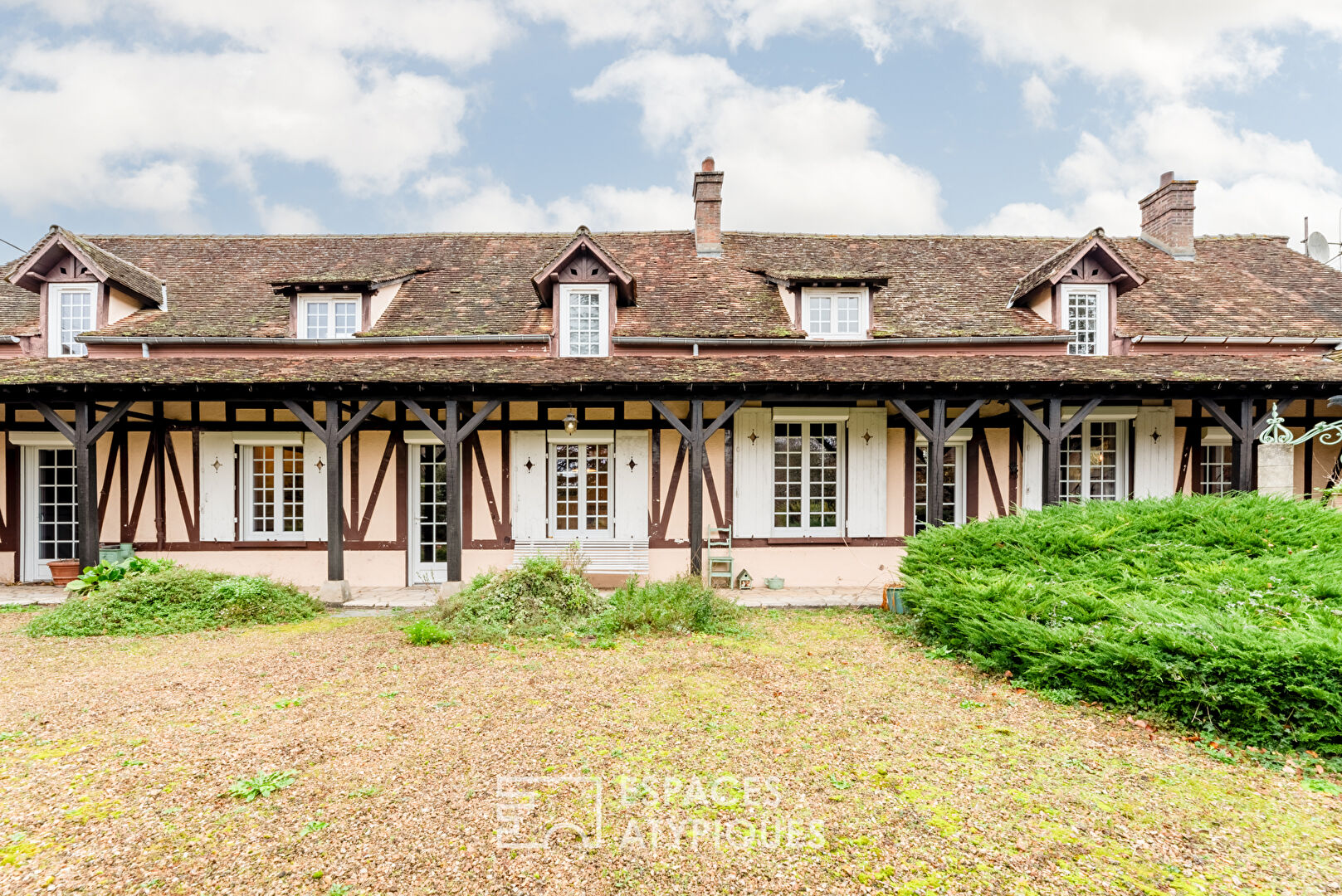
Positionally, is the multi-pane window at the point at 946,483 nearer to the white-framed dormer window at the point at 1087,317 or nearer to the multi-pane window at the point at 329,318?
the white-framed dormer window at the point at 1087,317

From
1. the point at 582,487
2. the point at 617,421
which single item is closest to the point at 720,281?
the point at 617,421

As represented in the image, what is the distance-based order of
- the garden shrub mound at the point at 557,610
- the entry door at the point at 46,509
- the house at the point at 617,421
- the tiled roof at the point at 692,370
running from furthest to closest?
the entry door at the point at 46,509, the house at the point at 617,421, the tiled roof at the point at 692,370, the garden shrub mound at the point at 557,610

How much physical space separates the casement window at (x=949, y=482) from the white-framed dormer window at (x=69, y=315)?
14.6 m

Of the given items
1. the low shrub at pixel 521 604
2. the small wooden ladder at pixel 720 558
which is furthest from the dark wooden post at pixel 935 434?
the low shrub at pixel 521 604

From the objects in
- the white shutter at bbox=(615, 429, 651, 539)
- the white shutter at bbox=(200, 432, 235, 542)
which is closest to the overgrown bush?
the white shutter at bbox=(615, 429, 651, 539)

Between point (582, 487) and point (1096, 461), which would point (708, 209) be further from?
point (1096, 461)

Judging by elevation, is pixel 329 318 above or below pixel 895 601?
above

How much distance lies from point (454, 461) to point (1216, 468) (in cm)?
1294

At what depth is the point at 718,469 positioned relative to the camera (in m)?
10.6

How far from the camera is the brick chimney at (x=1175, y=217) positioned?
1343 cm

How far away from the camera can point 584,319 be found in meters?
11.2

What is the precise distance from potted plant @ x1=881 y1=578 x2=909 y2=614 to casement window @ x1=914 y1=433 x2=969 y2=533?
2.45 meters

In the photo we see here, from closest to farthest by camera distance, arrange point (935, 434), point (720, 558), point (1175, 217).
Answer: point (935, 434)
point (720, 558)
point (1175, 217)

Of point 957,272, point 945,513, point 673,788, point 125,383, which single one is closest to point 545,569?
point 673,788
